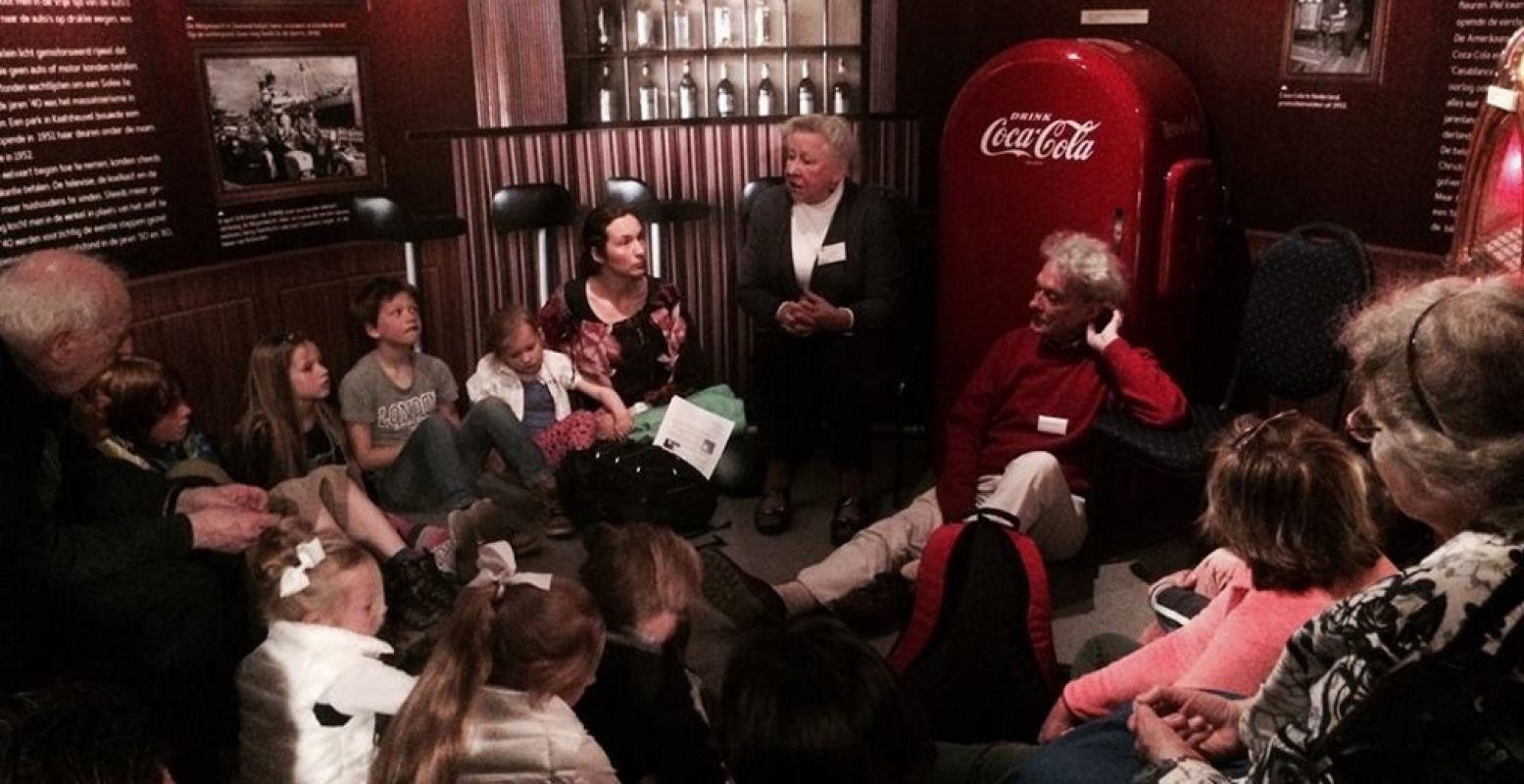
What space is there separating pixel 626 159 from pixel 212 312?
1.75 metres

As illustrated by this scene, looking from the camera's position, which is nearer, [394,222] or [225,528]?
[225,528]

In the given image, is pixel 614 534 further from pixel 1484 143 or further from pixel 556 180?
pixel 556 180

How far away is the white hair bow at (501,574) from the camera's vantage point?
2.12 metres

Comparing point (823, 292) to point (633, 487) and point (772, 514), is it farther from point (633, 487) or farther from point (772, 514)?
point (633, 487)

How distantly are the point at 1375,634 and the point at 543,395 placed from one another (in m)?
3.27

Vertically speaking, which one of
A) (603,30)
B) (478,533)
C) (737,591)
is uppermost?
(603,30)

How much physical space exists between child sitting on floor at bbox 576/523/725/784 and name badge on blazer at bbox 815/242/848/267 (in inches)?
72.1

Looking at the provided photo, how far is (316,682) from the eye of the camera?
2.22m

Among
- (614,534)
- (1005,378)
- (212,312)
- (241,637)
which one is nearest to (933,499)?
(1005,378)

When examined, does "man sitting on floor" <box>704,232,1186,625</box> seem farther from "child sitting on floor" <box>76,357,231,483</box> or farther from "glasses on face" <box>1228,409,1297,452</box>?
"child sitting on floor" <box>76,357,231,483</box>

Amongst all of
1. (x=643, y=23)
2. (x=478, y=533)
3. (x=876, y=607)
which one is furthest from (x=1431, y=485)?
(x=643, y=23)

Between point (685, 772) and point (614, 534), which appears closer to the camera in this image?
point (685, 772)

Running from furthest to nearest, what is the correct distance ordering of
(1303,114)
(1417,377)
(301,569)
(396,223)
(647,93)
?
(647,93)
(396,223)
(1303,114)
(301,569)
(1417,377)

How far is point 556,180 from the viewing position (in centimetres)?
496
